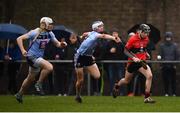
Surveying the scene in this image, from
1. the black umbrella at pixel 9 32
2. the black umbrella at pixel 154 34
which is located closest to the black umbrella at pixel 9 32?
the black umbrella at pixel 9 32

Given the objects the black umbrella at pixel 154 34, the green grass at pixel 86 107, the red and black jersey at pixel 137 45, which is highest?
the black umbrella at pixel 154 34

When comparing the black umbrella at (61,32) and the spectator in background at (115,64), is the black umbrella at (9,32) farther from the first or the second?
the spectator in background at (115,64)

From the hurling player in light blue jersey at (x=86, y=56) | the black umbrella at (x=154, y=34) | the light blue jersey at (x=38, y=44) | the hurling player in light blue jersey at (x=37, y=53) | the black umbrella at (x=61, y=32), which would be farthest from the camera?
the black umbrella at (x=154, y=34)

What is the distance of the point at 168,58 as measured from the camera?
78.4 ft

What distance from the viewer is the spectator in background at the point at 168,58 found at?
A: 2384 cm

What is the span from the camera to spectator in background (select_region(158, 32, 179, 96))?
78.2ft

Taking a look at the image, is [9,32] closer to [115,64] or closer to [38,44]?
[115,64]

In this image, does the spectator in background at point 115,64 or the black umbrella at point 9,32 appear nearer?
the spectator in background at point 115,64

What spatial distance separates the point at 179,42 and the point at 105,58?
383 centimetres

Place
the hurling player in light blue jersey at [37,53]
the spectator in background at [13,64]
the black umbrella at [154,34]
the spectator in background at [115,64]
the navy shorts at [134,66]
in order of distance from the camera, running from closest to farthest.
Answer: the hurling player in light blue jersey at [37,53]
the navy shorts at [134,66]
the spectator in background at [115,64]
the spectator in background at [13,64]
the black umbrella at [154,34]

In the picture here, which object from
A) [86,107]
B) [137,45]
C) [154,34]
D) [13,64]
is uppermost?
[154,34]

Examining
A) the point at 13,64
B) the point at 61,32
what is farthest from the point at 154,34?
the point at 13,64

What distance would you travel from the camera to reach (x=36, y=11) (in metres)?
27.1

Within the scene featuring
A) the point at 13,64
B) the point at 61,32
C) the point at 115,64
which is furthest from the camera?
the point at 61,32
